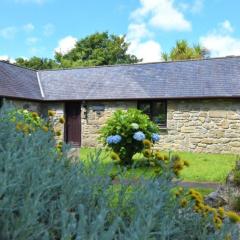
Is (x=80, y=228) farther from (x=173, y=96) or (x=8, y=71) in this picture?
(x=8, y=71)

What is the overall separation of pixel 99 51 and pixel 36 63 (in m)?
6.93

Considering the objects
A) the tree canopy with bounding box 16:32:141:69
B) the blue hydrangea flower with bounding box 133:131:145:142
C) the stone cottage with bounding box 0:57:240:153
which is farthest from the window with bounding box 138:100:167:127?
the tree canopy with bounding box 16:32:141:69

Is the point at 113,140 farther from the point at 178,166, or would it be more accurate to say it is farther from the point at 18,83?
the point at 18,83

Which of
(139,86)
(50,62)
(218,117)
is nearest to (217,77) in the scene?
(218,117)

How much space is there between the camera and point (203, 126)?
1767cm

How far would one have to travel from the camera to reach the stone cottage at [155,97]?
17484 millimetres

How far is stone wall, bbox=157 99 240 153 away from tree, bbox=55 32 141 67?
76.9 ft

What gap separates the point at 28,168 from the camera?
1860 mm

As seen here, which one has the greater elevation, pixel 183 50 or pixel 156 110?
pixel 183 50

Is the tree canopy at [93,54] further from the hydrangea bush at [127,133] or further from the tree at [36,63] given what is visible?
the hydrangea bush at [127,133]

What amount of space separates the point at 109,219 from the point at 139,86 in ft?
58.1

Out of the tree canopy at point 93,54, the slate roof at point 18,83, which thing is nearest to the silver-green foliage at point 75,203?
the slate roof at point 18,83

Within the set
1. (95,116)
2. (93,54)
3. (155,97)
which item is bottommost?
(95,116)

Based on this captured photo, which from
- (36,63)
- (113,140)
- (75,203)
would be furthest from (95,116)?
(36,63)
